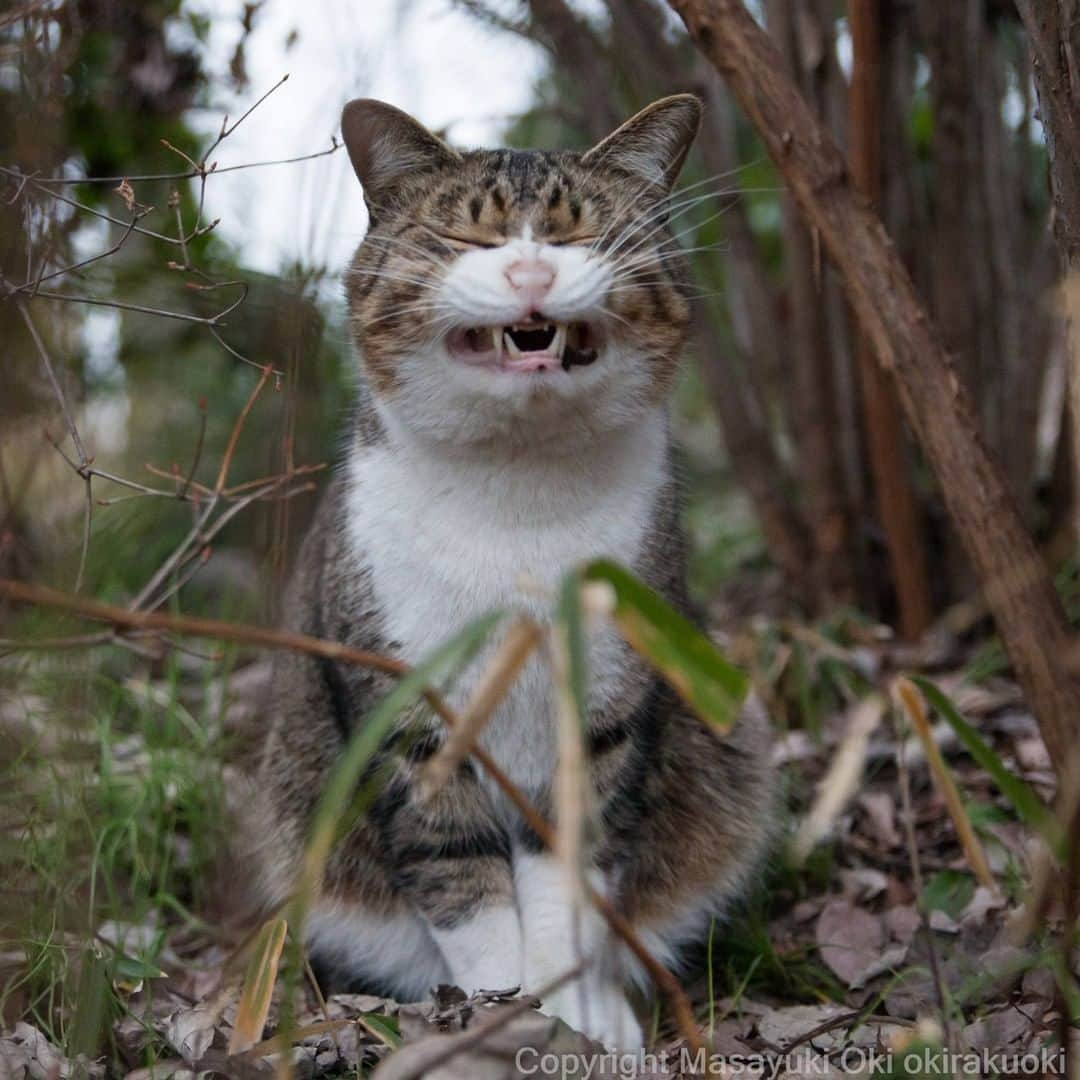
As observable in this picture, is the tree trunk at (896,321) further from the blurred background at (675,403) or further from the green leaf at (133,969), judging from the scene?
the green leaf at (133,969)

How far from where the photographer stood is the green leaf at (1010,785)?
1.59 meters

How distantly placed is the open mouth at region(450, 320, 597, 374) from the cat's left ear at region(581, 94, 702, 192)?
434 mm

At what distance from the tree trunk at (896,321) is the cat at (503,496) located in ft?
0.49

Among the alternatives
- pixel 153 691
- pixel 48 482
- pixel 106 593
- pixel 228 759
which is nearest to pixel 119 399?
pixel 106 593

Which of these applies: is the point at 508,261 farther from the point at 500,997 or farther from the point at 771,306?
the point at 771,306

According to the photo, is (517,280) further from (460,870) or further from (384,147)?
(460,870)

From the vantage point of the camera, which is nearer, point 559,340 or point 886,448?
point 559,340

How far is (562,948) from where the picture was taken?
2328 mm

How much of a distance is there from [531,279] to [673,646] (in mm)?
846

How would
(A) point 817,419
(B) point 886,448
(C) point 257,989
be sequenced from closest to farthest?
(C) point 257,989, (B) point 886,448, (A) point 817,419

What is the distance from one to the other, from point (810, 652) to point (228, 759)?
1576 millimetres

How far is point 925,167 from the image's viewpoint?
3949 mm

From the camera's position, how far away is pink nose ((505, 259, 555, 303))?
204cm

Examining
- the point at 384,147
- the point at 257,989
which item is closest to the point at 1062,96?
the point at 384,147
